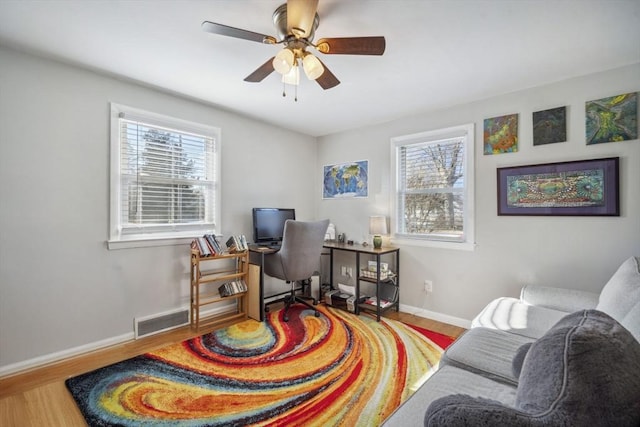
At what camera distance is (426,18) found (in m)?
1.68

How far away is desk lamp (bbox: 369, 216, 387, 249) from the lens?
3.32 m

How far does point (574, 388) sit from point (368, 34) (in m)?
1.97

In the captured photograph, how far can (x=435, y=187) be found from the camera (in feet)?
10.5

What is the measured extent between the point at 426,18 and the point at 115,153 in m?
2.60

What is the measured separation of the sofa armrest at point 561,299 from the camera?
79.0 inches

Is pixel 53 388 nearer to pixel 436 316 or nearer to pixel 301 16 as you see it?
pixel 301 16

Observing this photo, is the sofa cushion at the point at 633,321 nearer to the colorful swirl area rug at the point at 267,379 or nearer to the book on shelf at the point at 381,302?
the colorful swirl area rug at the point at 267,379

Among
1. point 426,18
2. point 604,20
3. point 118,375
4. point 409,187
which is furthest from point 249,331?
point 604,20

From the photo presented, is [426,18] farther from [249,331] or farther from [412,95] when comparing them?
[249,331]

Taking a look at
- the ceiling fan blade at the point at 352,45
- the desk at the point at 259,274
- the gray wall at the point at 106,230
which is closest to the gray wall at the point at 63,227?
the gray wall at the point at 106,230

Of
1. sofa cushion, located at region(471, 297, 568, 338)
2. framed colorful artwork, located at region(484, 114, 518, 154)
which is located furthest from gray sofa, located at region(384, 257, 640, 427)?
framed colorful artwork, located at region(484, 114, 518, 154)

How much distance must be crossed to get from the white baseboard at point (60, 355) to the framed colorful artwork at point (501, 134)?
3757mm

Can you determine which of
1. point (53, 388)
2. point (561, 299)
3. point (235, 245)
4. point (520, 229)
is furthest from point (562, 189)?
point (53, 388)

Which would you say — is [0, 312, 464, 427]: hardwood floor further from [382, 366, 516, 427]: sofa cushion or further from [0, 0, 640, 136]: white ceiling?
[0, 0, 640, 136]: white ceiling
